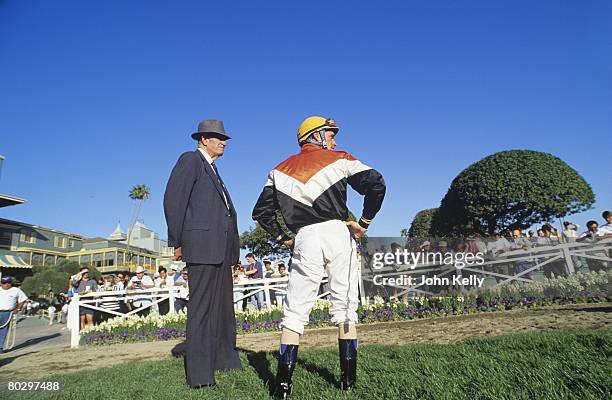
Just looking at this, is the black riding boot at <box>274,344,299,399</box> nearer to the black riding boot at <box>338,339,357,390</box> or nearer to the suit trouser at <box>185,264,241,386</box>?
the black riding boot at <box>338,339,357,390</box>

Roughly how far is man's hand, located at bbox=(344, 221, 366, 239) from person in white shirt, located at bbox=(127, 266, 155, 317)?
8.47 metres

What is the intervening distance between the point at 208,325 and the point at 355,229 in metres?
1.56

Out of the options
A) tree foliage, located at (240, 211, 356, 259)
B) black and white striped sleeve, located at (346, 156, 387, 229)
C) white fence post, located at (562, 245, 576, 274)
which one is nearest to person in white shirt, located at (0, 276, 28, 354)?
black and white striped sleeve, located at (346, 156, 387, 229)

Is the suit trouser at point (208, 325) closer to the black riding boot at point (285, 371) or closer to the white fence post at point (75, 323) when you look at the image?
the black riding boot at point (285, 371)

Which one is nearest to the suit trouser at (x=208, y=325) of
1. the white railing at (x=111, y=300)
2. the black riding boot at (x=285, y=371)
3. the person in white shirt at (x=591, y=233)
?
the black riding boot at (x=285, y=371)

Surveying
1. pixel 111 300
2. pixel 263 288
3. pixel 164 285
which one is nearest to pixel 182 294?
pixel 111 300

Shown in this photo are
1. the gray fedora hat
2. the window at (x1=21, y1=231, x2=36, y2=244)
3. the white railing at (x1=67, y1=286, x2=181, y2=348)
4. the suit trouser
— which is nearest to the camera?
the suit trouser

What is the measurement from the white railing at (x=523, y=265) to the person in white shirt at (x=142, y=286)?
5.89 metres

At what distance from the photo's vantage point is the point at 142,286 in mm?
11883

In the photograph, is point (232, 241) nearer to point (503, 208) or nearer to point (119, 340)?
point (119, 340)

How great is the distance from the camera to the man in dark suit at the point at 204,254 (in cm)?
342

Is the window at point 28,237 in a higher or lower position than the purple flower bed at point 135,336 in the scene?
higher

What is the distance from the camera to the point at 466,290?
9.68 metres

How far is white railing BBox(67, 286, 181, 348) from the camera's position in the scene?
881 cm
